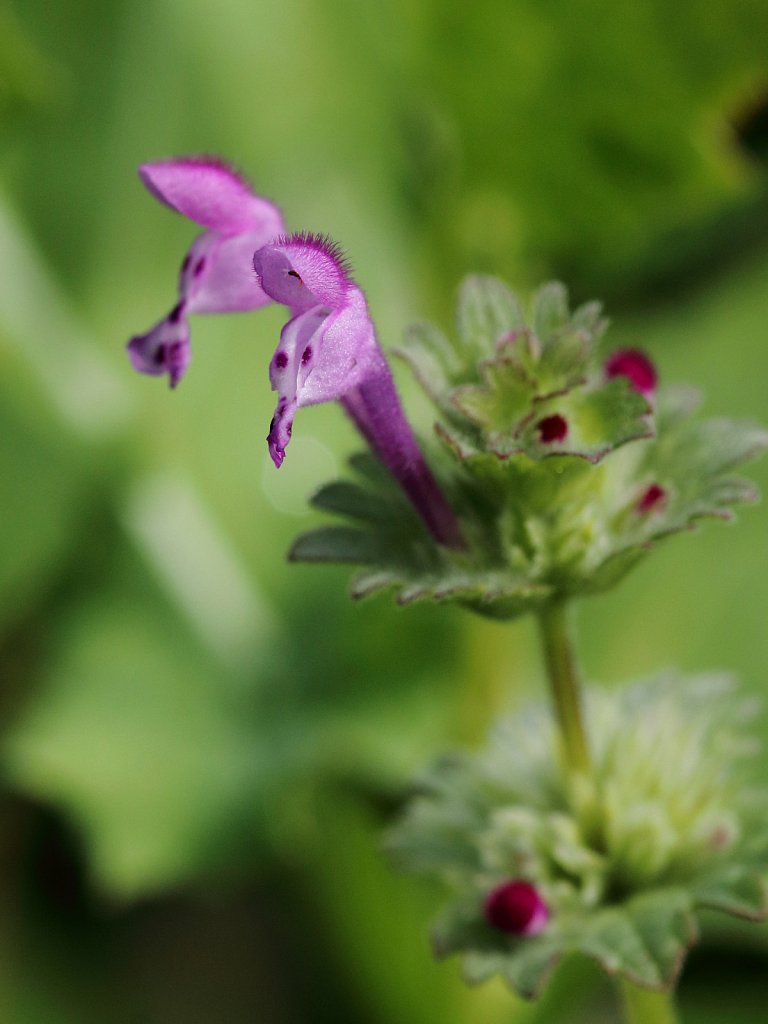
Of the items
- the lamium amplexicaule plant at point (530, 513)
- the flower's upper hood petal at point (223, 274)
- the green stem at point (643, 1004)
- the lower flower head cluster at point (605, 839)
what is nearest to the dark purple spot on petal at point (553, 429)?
the lamium amplexicaule plant at point (530, 513)

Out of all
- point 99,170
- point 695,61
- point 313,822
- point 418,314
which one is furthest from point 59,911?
point 695,61

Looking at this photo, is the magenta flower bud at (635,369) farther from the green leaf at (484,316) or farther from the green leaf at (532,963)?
the green leaf at (532,963)

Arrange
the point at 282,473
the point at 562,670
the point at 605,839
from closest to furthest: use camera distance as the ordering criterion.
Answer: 1. the point at 562,670
2. the point at 605,839
3. the point at 282,473

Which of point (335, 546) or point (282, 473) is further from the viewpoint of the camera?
point (282, 473)

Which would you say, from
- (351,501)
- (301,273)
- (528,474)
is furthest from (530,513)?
(301,273)

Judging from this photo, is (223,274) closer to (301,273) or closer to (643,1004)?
(301,273)

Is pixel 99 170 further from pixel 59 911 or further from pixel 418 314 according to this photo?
pixel 59 911

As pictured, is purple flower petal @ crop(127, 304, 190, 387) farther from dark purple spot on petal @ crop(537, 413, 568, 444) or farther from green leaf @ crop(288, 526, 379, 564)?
dark purple spot on petal @ crop(537, 413, 568, 444)
